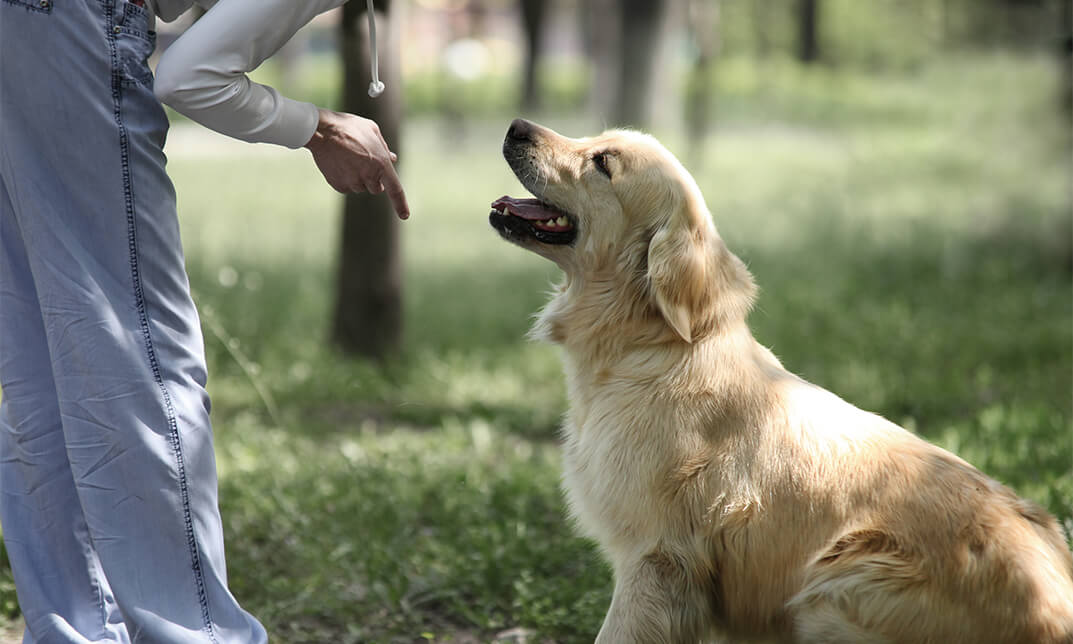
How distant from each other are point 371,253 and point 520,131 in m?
3.76

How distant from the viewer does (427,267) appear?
10.8 m

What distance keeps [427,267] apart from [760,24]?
38.1 meters

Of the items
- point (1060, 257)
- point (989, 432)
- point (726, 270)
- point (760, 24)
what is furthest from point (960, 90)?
point (760, 24)

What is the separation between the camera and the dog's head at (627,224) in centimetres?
313

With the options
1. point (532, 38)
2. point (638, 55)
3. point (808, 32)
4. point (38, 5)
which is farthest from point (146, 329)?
point (808, 32)

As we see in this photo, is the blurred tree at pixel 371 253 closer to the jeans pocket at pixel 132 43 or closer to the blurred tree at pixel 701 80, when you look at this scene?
the jeans pocket at pixel 132 43

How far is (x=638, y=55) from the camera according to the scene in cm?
1739

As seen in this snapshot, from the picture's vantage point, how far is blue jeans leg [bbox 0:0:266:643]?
8.05 ft

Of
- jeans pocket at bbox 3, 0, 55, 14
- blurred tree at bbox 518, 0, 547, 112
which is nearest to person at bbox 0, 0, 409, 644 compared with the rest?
jeans pocket at bbox 3, 0, 55, 14

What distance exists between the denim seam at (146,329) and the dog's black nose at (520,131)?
1286 mm

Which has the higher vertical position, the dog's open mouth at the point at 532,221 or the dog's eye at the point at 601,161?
the dog's eye at the point at 601,161

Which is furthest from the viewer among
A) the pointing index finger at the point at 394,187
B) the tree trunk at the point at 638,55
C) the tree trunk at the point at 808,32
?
the tree trunk at the point at 808,32

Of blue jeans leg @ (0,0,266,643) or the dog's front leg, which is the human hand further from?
the dog's front leg

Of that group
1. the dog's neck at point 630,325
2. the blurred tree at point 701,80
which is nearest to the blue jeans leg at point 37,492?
the dog's neck at point 630,325
